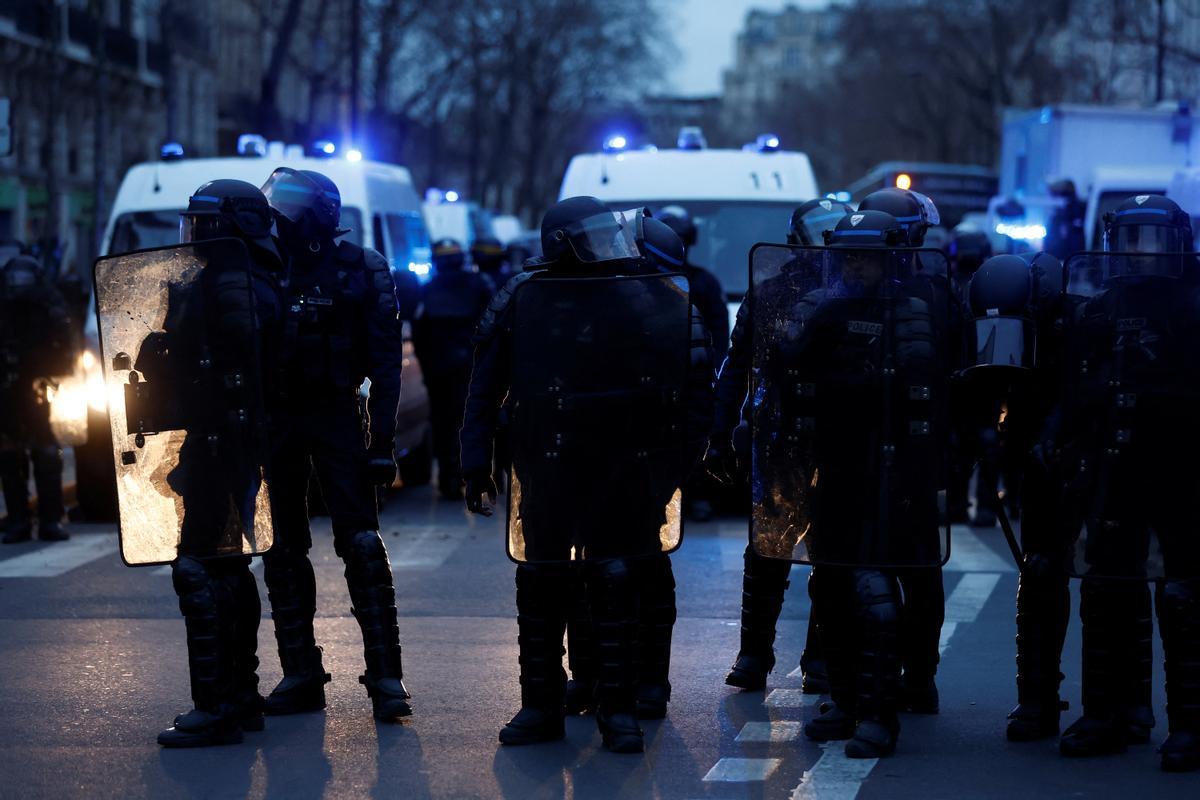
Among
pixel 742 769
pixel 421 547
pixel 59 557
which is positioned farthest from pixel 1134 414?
pixel 59 557

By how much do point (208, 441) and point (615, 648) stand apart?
4.60ft

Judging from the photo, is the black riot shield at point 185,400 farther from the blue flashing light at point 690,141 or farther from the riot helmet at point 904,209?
the blue flashing light at point 690,141

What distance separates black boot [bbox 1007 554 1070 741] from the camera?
6387 mm

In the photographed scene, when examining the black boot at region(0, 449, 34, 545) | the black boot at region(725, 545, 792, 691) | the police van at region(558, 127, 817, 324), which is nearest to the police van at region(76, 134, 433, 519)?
the black boot at region(0, 449, 34, 545)

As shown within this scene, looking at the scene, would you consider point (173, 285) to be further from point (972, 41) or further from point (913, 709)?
point (972, 41)

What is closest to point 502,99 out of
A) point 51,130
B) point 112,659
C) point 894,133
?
point 894,133

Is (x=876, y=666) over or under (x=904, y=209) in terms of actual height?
under

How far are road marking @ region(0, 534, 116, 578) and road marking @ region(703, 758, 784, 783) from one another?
5314 millimetres

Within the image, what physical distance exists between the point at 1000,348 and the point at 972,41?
54404 millimetres

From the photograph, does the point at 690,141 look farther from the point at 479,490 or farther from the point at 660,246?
the point at 479,490

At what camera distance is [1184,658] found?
20.1 ft

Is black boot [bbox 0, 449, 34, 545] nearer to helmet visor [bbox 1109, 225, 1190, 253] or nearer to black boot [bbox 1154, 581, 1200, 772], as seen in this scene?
helmet visor [bbox 1109, 225, 1190, 253]

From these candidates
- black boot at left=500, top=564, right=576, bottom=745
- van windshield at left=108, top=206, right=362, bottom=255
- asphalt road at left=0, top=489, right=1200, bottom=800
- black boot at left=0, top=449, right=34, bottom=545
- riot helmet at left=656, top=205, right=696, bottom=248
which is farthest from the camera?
van windshield at left=108, top=206, right=362, bottom=255

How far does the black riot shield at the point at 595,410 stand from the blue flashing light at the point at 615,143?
8678 millimetres
